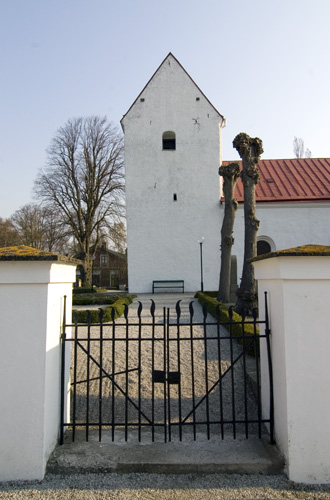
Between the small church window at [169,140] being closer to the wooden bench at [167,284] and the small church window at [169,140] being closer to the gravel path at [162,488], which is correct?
the wooden bench at [167,284]

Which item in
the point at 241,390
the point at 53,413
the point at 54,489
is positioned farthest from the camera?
the point at 241,390

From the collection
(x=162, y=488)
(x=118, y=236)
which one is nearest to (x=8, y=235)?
(x=118, y=236)

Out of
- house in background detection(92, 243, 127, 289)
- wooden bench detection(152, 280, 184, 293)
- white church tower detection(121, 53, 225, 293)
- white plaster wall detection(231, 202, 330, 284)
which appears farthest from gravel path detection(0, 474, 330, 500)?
house in background detection(92, 243, 127, 289)

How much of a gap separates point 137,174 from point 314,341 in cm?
1819

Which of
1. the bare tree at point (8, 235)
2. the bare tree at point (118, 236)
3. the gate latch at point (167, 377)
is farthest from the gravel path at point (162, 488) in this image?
the bare tree at point (8, 235)

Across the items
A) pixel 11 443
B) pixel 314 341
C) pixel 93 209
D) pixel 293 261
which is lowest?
pixel 11 443

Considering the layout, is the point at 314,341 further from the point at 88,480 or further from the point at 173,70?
the point at 173,70

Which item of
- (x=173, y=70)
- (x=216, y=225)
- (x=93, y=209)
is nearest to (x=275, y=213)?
(x=216, y=225)

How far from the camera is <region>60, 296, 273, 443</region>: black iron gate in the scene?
2855 millimetres

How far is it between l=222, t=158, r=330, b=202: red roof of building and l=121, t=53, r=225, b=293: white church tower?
8.16 feet

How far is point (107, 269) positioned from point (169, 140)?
2708 centimetres

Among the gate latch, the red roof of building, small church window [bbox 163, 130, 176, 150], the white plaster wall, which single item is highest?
small church window [bbox 163, 130, 176, 150]

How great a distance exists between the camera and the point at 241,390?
14.3 feet

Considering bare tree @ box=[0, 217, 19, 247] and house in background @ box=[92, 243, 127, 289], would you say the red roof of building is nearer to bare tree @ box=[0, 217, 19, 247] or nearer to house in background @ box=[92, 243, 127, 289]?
bare tree @ box=[0, 217, 19, 247]
